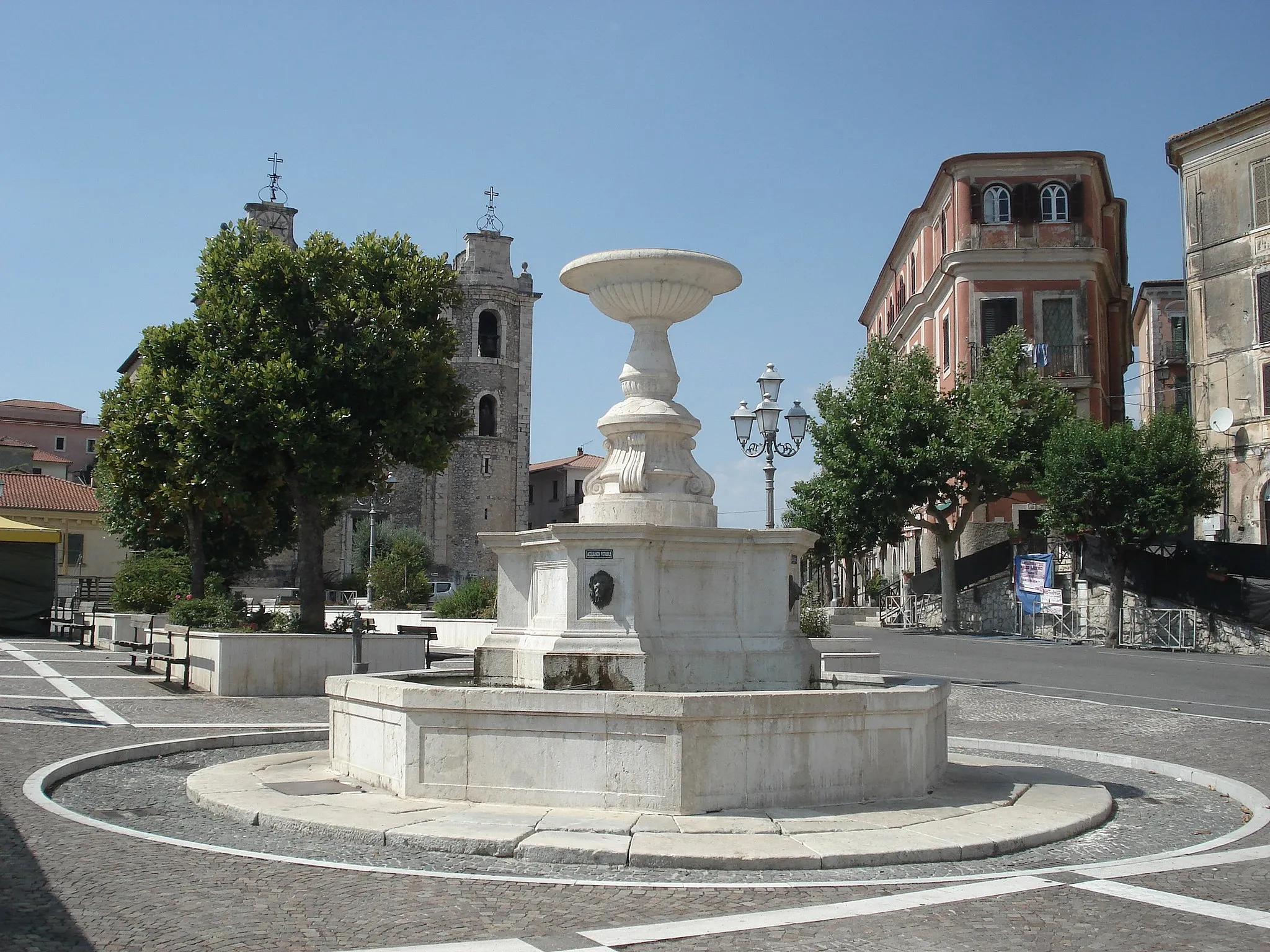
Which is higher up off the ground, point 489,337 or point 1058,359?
point 489,337

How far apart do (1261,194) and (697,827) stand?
32.2 metres

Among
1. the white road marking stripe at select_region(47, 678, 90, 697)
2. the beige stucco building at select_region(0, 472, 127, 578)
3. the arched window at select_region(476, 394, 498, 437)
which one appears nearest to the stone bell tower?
the arched window at select_region(476, 394, 498, 437)

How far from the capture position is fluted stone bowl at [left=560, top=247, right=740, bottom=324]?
945 cm

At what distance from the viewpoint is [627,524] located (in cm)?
848

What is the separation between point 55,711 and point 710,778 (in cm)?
949

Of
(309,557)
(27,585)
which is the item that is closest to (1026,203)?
(309,557)

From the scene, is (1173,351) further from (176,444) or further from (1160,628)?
(176,444)

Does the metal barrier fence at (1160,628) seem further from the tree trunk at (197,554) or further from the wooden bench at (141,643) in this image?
the wooden bench at (141,643)

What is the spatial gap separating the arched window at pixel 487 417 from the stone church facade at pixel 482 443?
51 mm

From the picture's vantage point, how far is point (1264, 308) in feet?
105

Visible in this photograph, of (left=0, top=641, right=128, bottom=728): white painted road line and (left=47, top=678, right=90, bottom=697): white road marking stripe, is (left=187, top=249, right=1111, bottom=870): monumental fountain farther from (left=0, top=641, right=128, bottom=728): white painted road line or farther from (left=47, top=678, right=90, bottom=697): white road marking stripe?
(left=47, top=678, right=90, bottom=697): white road marking stripe

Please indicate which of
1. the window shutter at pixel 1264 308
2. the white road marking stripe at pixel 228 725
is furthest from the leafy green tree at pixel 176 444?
the window shutter at pixel 1264 308

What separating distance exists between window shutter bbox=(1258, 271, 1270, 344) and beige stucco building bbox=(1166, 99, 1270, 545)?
0.08 ft

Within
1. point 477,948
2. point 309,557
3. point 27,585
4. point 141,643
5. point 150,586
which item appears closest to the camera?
point 477,948
